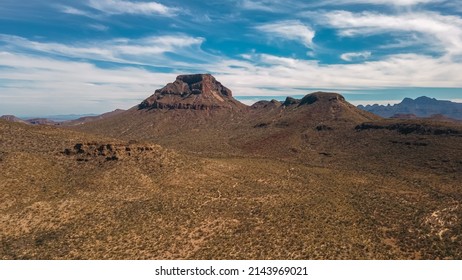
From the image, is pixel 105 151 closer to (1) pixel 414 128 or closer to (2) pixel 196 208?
(2) pixel 196 208

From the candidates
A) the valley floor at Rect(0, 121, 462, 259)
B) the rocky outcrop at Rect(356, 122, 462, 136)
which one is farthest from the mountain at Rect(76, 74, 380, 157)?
the valley floor at Rect(0, 121, 462, 259)

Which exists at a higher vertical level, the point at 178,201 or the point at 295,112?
the point at 295,112

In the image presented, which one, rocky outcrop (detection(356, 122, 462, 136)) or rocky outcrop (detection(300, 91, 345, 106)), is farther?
rocky outcrop (detection(300, 91, 345, 106))

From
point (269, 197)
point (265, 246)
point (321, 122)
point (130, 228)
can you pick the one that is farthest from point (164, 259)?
point (321, 122)

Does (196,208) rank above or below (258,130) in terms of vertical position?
below

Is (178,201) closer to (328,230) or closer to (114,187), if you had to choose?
(114,187)

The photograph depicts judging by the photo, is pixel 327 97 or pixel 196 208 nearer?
pixel 196 208

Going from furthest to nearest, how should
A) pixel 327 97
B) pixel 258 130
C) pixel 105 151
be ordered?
pixel 327 97 < pixel 258 130 < pixel 105 151

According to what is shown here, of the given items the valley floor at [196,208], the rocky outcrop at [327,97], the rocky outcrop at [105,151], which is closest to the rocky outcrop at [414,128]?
the valley floor at [196,208]

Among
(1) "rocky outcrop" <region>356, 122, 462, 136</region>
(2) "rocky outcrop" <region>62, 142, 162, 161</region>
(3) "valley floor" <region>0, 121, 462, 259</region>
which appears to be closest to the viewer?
(3) "valley floor" <region>0, 121, 462, 259</region>

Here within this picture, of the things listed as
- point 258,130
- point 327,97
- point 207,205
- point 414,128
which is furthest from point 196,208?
point 327,97

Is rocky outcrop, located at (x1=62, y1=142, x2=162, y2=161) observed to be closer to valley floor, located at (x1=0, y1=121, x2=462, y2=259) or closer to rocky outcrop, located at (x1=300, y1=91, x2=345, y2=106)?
valley floor, located at (x1=0, y1=121, x2=462, y2=259)
